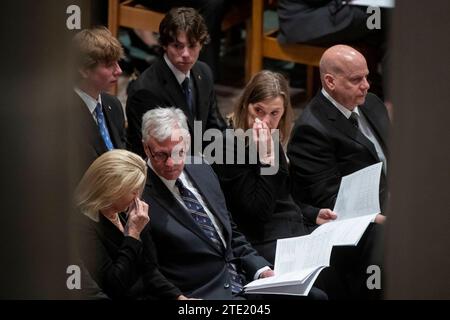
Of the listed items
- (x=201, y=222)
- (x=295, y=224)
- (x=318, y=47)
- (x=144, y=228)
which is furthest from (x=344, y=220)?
(x=318, y=47)

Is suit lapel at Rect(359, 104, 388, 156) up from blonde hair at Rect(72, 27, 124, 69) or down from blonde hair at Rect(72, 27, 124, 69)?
down

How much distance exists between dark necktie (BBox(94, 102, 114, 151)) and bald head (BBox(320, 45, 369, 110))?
0.85 metres

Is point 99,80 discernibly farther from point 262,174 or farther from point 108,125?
point 262,174

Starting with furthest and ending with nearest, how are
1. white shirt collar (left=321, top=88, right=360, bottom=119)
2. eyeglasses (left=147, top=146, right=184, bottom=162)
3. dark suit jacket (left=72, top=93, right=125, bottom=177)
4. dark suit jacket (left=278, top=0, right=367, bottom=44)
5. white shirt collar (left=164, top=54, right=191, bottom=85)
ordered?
dark suit jacket (left=278, top=0, right=367, bottom=44) → white shirt collar (left=164, top=54, right=191, bottom=85) → white shirt collar (left=321, top=88, right=360, bottom=119) → dark suit jacket (left=72, top=93, right=125, bottom=177) → eyeglasses (left=147, top=146, right=184, bottom=162)

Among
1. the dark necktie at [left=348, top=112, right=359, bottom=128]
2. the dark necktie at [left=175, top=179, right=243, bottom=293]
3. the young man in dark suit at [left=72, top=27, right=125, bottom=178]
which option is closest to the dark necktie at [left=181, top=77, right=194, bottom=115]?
the young man in dark suit at [left=72, top=27, right=125, bottom=178]

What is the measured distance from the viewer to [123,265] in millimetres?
2453

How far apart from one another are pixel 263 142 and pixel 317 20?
1.71 meters

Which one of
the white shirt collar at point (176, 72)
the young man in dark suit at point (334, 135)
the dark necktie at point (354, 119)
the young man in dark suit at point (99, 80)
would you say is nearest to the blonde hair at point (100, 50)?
the young man in dark suit at point (99, 80)

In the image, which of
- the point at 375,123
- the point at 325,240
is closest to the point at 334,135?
the point at 375,123

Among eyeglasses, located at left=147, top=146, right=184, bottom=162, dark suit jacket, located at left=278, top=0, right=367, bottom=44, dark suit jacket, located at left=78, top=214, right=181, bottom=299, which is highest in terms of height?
dark suit jacket, located at left=278, top=0, right=367, bottom=44

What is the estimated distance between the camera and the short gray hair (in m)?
2.70

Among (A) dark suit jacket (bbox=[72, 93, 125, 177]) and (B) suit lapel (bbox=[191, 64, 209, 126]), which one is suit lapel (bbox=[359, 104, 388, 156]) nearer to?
(B) suit lapel (bbox=[191, 64, 209, 126])
